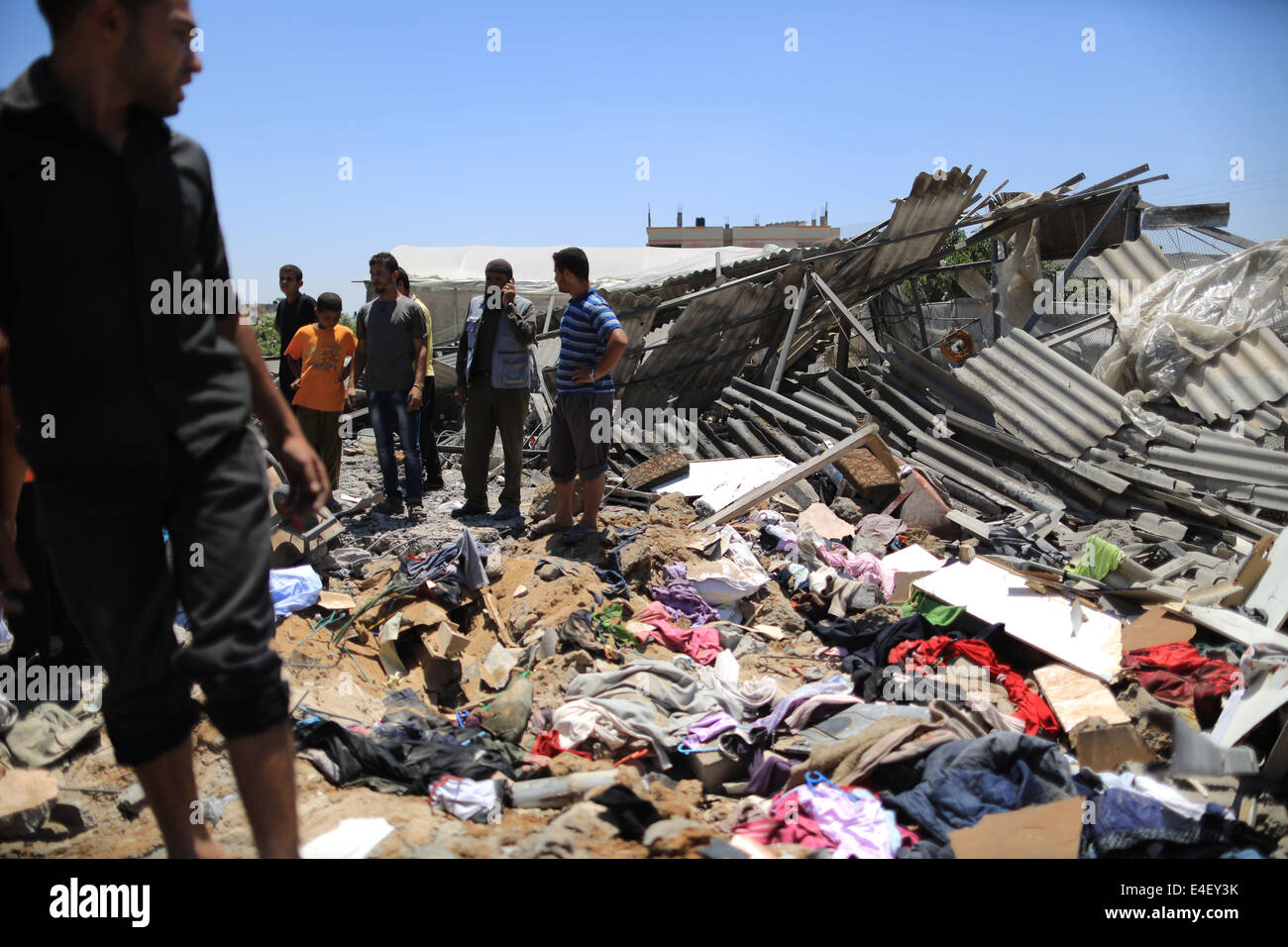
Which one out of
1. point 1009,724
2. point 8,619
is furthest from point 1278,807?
point 8,619

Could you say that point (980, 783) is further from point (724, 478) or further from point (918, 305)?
Answer: point (918, 305)

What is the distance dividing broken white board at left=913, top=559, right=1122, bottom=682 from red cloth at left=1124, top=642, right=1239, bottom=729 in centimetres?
15

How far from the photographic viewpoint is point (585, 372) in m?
5.92

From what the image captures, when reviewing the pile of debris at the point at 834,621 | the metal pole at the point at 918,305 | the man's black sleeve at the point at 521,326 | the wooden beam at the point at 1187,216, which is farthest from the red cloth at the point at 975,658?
the wooden beam at the point at 1187,216

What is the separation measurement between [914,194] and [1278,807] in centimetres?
868

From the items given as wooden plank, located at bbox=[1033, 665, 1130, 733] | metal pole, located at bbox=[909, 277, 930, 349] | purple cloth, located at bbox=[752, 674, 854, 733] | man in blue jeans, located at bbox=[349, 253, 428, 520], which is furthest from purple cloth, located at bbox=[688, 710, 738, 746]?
metal pole, located at bbox=[909, 277, 930, 349]

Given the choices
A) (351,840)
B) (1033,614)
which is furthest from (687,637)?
(351,840)

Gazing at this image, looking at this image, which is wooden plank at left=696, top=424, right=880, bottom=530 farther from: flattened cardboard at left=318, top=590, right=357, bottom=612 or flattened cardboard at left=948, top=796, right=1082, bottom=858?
flattened cardboard at left=948, top=796, right=1082, bottom=858

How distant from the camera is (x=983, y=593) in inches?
213

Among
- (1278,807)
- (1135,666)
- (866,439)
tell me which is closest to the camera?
(1278,807)

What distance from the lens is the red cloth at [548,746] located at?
3674mm

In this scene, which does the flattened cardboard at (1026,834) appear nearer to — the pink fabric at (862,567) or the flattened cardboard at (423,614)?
the flattened cardboard at (423,614)

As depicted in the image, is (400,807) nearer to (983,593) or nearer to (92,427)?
(92,427)

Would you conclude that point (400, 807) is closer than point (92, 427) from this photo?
No
